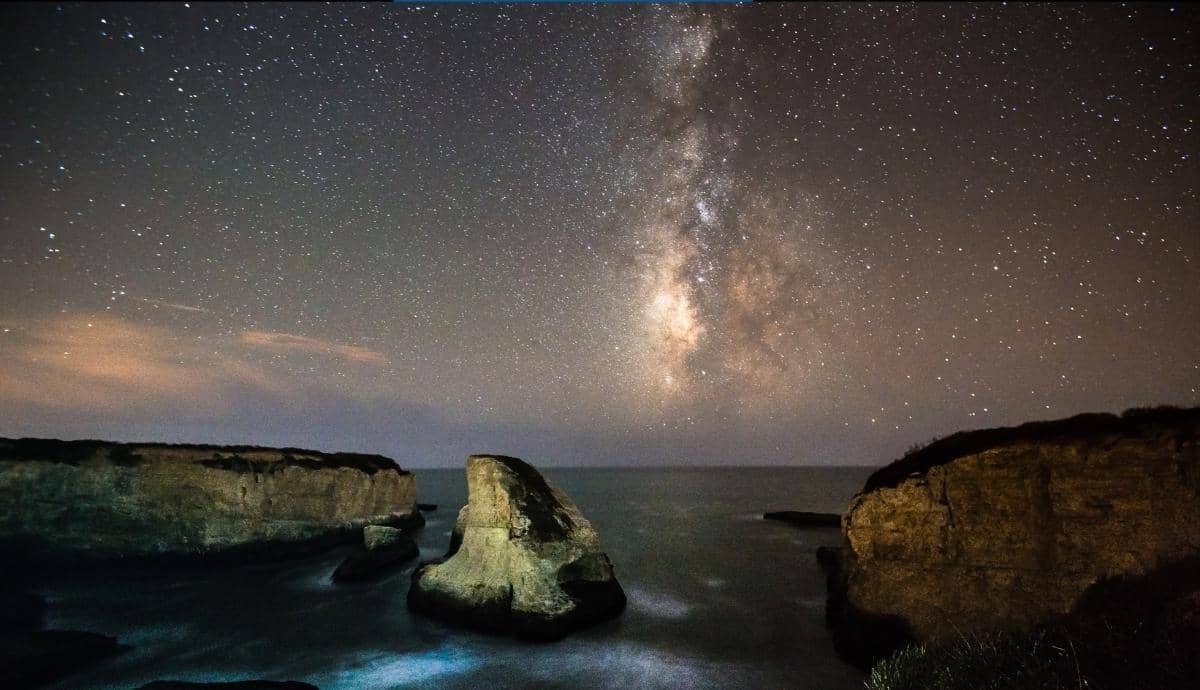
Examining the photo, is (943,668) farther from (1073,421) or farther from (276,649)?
(276,649)

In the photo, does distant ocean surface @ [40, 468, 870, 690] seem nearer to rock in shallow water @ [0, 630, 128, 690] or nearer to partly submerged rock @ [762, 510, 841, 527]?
rock in shallow water @ [0, 630, 128, 690]

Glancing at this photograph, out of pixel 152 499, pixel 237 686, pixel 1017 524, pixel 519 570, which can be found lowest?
pixel 237 686

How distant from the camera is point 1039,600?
1372 centimetres

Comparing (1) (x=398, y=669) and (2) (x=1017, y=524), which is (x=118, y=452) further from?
(2) (x=1017, y=524)

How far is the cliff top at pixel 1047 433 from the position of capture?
1356 centimetres

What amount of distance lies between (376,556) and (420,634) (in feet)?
38.7

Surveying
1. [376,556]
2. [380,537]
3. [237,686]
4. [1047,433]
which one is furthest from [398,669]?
[1047,433]

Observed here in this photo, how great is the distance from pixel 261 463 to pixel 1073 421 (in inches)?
1668

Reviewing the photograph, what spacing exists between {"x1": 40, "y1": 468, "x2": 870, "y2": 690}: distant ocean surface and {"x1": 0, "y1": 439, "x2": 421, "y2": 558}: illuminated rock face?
3.07 m

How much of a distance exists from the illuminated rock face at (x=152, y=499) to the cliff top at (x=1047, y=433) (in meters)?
36.0

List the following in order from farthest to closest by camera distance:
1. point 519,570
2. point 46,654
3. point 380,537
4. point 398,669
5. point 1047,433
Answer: point 380,537 < point 519,570 < point 398,669 < point 46,654 < point 1047,433

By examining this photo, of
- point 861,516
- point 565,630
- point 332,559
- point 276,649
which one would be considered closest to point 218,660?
point 276,649

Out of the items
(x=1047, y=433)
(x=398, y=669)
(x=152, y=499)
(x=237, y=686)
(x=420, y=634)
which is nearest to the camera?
(x=237, y=686)

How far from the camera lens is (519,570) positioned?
67.6ft
